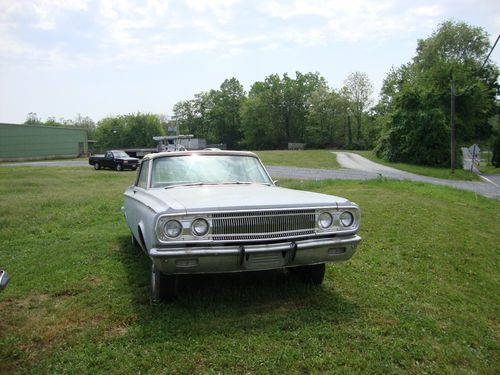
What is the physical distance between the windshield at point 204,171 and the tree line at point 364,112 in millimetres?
26981

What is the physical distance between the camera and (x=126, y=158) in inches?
1190

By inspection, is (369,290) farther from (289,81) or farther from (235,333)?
(289,81)

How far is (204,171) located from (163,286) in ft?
5.83

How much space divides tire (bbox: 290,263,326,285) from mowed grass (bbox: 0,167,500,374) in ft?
0.36

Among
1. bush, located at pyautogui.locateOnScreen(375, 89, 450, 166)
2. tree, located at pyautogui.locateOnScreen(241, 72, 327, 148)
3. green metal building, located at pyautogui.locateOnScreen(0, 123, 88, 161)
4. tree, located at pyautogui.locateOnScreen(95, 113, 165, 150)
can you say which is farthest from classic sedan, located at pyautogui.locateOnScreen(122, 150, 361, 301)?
tree, located at pyautogui.locateOnScreen(95, 113, 165, 150)

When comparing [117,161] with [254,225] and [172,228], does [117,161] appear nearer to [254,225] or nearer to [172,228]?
[172,228]

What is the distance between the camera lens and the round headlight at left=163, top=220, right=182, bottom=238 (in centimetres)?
379

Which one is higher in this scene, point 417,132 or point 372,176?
point 417,132

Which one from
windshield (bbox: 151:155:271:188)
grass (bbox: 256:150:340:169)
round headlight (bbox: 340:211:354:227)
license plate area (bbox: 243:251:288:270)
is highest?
windshield (bbox: 151:155:271:188)

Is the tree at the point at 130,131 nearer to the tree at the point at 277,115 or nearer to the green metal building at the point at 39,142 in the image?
the tree at the point at 277,115

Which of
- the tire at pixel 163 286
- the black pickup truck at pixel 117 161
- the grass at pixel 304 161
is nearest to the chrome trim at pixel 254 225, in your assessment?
the tire at pixel 163 286

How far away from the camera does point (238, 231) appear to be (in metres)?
3.90

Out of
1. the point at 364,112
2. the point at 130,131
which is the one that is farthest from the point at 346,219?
the point at 130,131

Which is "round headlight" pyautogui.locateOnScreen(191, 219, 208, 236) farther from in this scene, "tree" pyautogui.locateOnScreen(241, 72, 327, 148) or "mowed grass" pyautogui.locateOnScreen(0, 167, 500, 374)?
"tree" pyautogui.locateOnScreen(241, 72, 327, 148)
